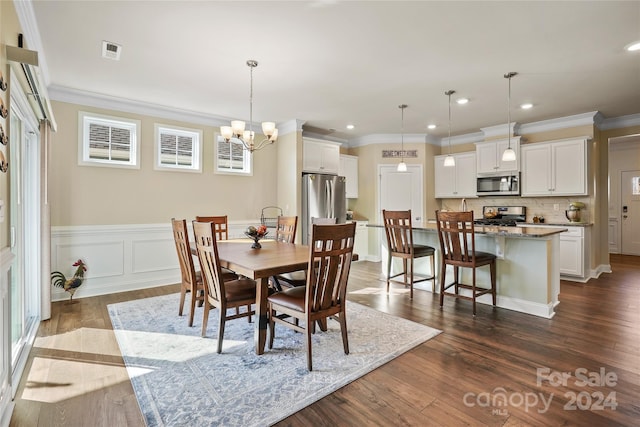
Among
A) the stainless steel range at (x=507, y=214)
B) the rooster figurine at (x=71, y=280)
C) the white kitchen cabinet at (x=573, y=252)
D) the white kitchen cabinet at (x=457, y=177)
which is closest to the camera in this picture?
the rooster figurine at (x=71, y=280)

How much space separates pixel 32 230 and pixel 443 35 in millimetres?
4255

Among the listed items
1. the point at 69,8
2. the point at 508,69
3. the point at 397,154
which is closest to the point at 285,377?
the point at 69,8

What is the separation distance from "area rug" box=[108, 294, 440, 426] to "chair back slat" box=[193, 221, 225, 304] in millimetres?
475

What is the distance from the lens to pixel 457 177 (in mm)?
6461

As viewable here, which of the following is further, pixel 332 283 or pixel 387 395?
pixel 332 283

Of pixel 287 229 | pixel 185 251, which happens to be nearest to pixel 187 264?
pixel 185 251

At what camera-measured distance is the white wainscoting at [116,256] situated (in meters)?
3.96

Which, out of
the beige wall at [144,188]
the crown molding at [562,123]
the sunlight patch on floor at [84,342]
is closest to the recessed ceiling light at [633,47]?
the crown molding at [562,123]

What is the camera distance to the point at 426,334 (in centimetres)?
284

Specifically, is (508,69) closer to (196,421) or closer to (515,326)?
(515,326)

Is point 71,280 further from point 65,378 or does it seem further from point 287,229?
point 287,229

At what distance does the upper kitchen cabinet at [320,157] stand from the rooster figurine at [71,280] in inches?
137

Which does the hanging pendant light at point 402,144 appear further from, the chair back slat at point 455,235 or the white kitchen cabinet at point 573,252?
the white kitchen cabinet at point 573,252

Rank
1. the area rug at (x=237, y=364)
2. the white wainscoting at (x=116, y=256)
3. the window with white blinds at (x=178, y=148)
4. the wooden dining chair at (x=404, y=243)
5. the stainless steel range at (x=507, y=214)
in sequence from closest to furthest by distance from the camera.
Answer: the area rug at (x=237, y=364)
the wooden dining chair at (x=404, y=243)
the white wainscoting at (x=116, y=256)
the window with white blinds at (x=178, y=148)
the stainless steel range at (x=507, y=214)
